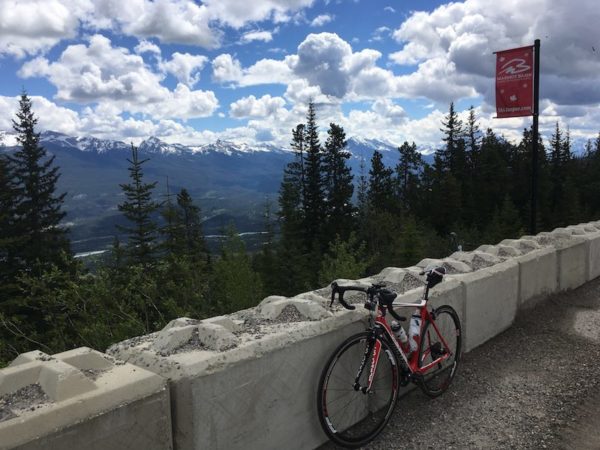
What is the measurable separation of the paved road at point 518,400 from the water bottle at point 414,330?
2.20 feet

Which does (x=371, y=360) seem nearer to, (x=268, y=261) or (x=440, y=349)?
(x=440, y=349)

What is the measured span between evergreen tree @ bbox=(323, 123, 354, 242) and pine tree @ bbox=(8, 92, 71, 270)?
29.7 meters

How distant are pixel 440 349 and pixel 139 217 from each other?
38431 millimetres

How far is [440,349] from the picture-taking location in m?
4.87

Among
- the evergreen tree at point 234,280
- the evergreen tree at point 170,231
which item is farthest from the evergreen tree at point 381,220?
the evergreen tree at point 170,231

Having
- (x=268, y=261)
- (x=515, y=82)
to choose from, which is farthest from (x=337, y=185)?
(x=515, y=82)

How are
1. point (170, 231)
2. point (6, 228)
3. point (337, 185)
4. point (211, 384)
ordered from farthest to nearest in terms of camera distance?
point (337, 185) < point (170, 231) < point (6, 228) < point (211, 384)

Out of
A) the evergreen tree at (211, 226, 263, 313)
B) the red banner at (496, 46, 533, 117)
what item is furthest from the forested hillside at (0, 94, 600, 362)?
the red banner at (496, 46, 533, 117)

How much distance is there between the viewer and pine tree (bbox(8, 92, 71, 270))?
126 feet

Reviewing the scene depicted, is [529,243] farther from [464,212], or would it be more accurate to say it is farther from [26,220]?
[464,212]

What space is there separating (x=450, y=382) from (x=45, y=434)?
393 cm

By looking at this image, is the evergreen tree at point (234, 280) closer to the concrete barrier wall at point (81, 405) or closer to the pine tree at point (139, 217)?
the pine tree at point (139, 217)

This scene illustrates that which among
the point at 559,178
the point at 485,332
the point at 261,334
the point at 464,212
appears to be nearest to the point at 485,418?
the point at 485,332

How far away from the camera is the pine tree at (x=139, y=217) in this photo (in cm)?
3969
